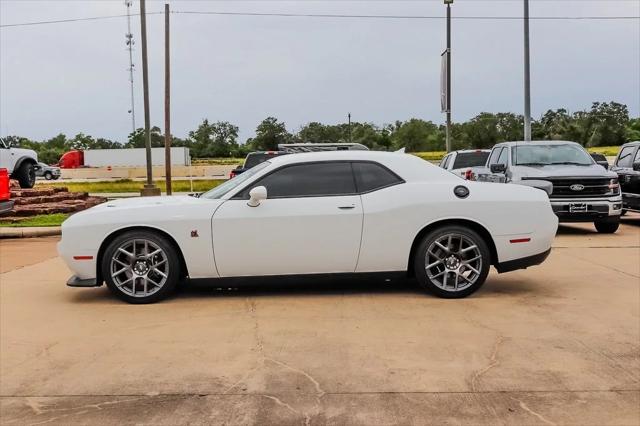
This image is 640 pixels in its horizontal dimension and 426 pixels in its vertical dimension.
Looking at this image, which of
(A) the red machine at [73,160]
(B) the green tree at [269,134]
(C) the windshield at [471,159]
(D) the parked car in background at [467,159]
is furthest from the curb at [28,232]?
(A) the red machine at [73,160]

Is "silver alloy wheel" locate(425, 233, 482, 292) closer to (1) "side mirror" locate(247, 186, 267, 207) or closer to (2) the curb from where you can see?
(1) "side mirror" locate(247, 186, 267, 207)

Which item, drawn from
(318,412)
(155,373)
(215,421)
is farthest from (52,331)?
(318,412)

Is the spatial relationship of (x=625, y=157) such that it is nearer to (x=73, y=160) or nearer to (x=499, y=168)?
(x=499, y=168)

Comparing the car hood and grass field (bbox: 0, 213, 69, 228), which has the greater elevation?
the car hood

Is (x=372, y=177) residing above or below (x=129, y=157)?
below

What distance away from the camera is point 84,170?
53500 millimetres

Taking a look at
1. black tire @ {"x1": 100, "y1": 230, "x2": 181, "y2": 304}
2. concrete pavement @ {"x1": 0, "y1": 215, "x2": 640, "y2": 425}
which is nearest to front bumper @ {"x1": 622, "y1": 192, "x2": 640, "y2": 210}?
concrete pavement @ {"x1": 0, "y1": 215, "x2": 640, "y2": 425}

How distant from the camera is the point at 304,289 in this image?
6863 mm

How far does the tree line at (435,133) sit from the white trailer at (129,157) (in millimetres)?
6394

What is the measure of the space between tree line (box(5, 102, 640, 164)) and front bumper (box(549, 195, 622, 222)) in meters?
37.4

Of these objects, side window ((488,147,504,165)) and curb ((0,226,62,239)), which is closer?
curb ((0,226,62,239))

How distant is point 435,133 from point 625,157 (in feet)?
168

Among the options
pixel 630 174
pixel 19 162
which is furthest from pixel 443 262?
pixel 19 162

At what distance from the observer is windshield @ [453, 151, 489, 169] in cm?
1833
